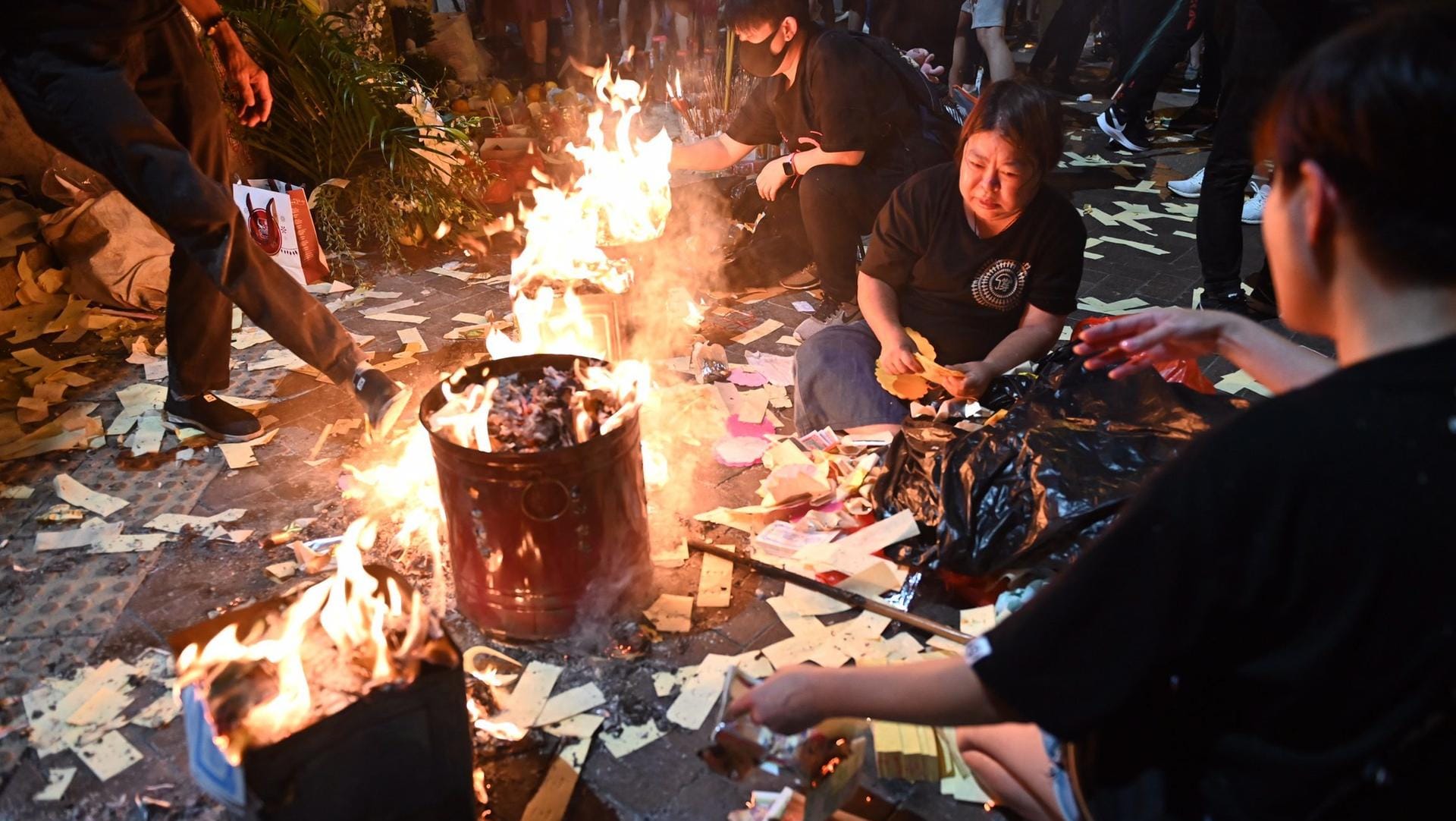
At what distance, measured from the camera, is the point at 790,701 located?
1837mm

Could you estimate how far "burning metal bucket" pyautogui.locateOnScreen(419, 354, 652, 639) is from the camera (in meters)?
2.96

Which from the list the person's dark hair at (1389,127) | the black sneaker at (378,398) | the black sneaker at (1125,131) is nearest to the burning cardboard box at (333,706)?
the black sneaker at (378,398)

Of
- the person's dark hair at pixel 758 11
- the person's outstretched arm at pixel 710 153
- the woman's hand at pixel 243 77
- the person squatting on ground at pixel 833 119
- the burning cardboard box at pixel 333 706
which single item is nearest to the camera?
the burning cardboard box at pixel 333 706

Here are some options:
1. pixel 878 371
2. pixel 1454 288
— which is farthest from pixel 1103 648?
pixel 878 371

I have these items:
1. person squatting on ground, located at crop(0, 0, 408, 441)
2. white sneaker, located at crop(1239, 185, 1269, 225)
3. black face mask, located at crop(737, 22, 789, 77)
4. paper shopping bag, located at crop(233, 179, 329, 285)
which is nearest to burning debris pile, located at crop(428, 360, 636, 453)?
person squatting on ground, located at crop(0, 0, 408, 441)

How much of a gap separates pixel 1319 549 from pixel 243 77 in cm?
513

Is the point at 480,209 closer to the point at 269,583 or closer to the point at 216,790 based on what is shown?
the point at 269,583

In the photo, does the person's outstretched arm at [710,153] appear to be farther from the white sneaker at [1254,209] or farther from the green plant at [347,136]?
the white sneaker at [1254,209]

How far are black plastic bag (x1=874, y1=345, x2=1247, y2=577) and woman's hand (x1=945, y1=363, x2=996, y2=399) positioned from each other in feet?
1.05

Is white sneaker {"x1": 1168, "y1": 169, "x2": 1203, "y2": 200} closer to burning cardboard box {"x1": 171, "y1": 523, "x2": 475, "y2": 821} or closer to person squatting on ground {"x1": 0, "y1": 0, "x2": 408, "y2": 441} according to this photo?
person squatting on ground {"x1": 0, "y1": 0, "x2": 408, "y2": 441}

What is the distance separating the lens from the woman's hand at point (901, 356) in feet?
13.9

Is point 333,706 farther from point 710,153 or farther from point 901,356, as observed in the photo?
point 710,153

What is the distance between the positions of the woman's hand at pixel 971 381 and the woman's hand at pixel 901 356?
0.66ft

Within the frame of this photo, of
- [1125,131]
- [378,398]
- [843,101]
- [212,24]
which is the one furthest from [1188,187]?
[212,24]
